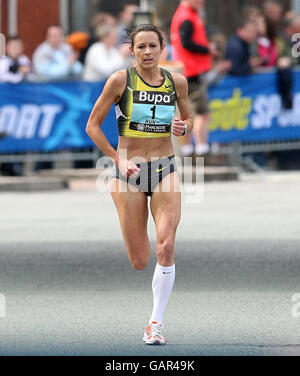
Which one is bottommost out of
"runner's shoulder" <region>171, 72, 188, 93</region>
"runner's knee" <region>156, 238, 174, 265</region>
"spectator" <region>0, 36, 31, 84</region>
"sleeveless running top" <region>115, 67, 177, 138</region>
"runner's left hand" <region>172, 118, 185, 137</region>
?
"runner's knee" <region>156, 238, 174, 265</region>

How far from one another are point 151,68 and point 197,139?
943cm

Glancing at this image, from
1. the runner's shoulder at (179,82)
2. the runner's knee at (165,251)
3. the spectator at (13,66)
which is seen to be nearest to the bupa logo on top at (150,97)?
the runner's shoulder at (179,82)

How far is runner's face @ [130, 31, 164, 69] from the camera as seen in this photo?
271 inches

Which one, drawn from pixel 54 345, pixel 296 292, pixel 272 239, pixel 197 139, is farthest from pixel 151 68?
pixel 197 139

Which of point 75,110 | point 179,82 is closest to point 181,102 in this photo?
point 179,82

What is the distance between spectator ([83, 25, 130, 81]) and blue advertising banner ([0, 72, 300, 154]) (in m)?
0.19

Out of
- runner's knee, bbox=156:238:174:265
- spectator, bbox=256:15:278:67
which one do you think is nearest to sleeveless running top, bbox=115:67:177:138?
runner's knee, bbox=156:238:174:265

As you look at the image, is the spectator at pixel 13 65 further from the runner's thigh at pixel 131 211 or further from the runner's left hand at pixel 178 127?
the runner's left hand at pixel 178 127

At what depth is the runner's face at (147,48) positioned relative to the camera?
6.88 metres

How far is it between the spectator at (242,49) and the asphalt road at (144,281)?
296 cm

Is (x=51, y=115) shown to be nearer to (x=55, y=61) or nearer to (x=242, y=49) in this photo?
(x=55, y=61)

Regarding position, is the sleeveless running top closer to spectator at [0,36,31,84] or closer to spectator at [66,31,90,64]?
spectator at [0,36,31,84]

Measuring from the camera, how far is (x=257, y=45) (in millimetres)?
18047

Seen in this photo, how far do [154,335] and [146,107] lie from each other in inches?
53.6
